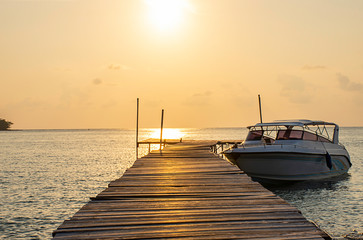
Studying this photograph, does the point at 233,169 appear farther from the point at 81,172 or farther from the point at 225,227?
the point at 81,172

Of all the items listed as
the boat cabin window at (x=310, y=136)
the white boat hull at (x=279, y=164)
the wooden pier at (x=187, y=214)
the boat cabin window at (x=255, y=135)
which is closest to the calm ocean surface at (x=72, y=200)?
the white boat hull at (x=279, y=164)

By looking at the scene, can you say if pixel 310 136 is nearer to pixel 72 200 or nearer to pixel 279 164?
pixel 279 164

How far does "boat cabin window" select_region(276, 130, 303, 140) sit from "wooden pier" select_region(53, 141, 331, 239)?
37.1 ft

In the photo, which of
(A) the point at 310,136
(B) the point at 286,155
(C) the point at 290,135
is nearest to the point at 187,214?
(B) the point at 286,155

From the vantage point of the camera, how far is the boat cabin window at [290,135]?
20.6 m

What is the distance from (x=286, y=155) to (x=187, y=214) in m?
13.6

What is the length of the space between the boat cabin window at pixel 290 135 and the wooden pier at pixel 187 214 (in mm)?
11300

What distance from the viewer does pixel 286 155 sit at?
1919 cm

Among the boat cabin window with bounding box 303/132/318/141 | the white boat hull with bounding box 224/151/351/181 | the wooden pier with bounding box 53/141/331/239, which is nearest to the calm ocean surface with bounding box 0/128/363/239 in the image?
the white boat hull with bounding box 224/151/351/181

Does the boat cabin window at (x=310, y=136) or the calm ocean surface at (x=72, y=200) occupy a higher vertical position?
the boat cabin window at (x=310, y=136)

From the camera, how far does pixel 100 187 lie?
2470 centimetres

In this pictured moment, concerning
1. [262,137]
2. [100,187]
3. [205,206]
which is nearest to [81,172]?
[100,187]

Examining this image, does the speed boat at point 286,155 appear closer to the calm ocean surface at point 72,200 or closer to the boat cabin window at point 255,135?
the boat cabin window at point 255,135

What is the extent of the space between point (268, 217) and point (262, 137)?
15738 millimetres
